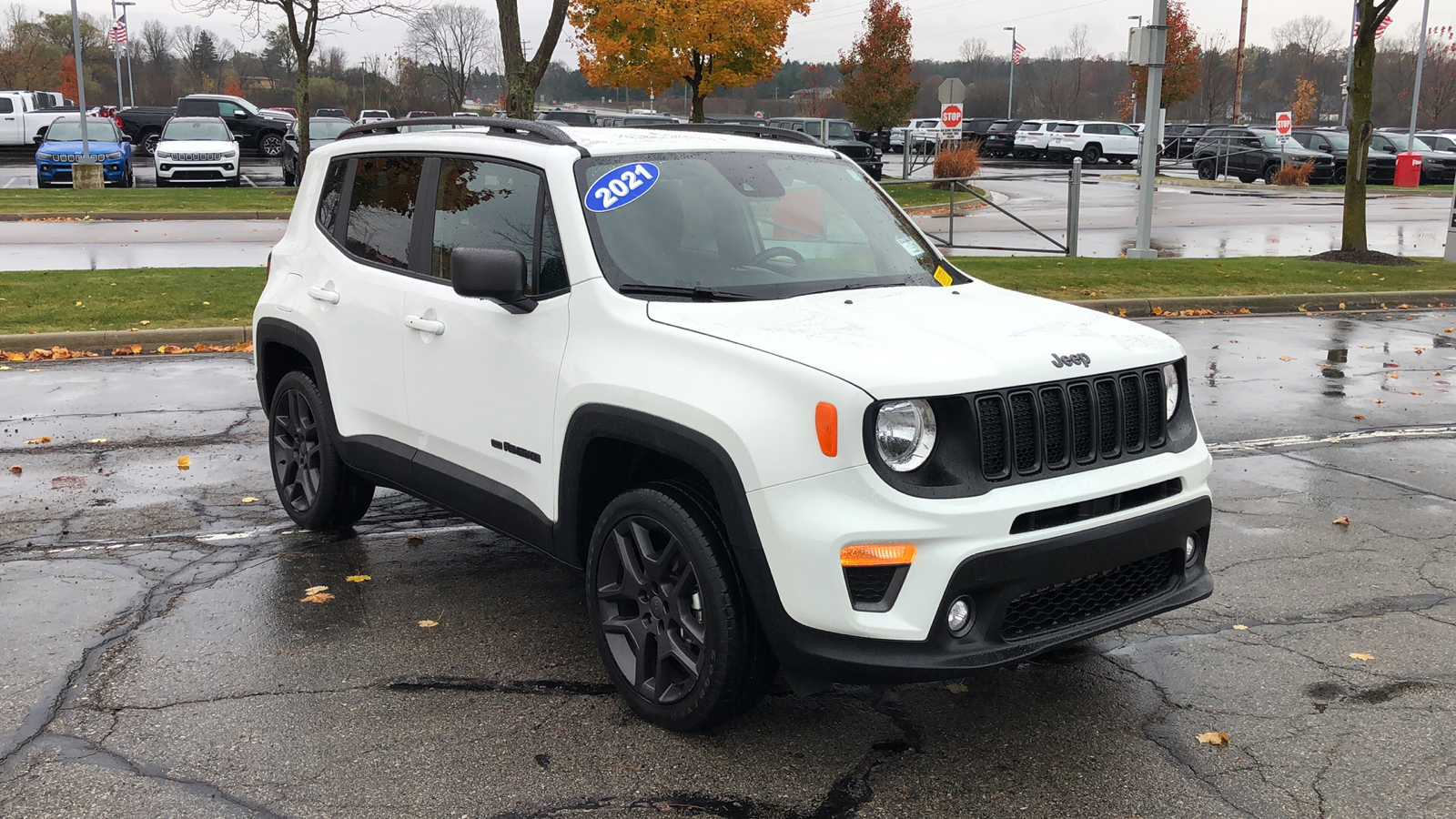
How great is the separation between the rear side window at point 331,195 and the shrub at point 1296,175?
123 feet

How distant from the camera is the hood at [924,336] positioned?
3465mm

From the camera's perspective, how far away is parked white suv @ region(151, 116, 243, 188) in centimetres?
2955

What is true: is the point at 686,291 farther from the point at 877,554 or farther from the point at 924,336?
the point at 877,554

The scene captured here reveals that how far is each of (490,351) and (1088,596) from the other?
222 centimetres

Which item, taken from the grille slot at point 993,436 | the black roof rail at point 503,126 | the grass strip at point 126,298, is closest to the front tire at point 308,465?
the black roof rail at point 503,126

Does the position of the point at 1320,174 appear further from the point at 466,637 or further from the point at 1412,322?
the point at 466,637

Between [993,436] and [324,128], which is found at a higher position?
[324,128]

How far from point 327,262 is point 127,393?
14.5 feet

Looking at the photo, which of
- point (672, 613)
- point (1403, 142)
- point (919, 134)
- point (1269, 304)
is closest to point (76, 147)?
point (1269, 304)

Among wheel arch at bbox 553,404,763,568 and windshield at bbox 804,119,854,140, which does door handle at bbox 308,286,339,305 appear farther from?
windshield at bbox 804,119,854,140

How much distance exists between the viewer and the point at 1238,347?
451 inches

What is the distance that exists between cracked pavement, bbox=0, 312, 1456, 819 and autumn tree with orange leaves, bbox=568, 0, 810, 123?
2856cm

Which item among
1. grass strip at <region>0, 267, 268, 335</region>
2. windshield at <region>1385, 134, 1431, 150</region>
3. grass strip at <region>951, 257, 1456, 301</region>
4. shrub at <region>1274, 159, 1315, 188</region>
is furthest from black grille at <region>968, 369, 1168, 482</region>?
windshield at <region>1385, 134, 1431, 150</region>

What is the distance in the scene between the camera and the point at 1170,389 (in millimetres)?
4121
